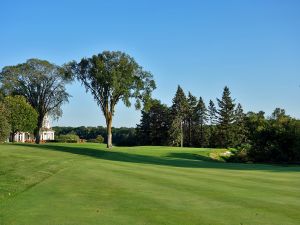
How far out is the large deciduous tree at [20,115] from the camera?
7131 centimetres

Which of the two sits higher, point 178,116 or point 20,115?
point 178,116

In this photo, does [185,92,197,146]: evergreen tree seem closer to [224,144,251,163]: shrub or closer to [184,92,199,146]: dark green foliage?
[184,92,199,146]: dark green foliage

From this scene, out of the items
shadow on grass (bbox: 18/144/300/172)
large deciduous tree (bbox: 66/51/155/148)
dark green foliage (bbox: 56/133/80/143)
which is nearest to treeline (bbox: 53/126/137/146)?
dark green foliage (bbox: 56/133/80/143)

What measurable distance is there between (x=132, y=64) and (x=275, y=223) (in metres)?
49.9

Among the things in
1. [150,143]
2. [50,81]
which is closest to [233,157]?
[50,81]

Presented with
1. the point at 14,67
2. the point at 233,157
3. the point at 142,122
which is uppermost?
the point at 14,67

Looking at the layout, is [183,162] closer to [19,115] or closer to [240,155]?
[240,155]

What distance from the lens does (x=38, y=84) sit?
81.7 metres

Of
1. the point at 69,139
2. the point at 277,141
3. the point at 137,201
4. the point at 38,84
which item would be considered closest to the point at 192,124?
the point at 69,139

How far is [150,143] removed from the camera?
11562cm

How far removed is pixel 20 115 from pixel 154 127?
49.9 metres

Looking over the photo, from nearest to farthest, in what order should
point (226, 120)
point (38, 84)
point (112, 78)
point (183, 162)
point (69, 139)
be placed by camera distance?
point (183, 162), point (112, 78), point (38, 84), point (69, 139), point (226, 120)

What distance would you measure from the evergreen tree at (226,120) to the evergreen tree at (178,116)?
9824mm

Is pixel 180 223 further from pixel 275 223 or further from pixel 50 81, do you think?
pixel 50 81
